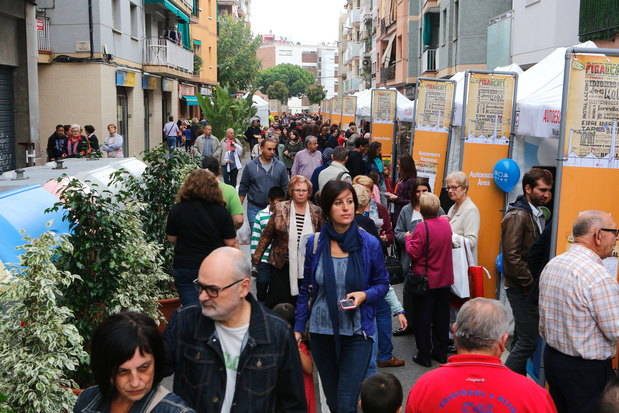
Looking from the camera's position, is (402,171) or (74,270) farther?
(402,171)

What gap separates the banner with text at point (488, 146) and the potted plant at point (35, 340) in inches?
242

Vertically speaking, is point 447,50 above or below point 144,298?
above

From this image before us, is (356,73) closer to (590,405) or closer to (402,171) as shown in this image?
(402,171)

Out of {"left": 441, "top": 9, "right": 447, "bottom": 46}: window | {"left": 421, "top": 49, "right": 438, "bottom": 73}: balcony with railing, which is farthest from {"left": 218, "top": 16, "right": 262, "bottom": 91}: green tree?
{"left": 441, "top": 9, "right": 447, "bottom": 46}: window

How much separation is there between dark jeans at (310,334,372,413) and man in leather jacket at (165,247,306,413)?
1731 mm

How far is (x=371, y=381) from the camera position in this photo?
3.88 metres

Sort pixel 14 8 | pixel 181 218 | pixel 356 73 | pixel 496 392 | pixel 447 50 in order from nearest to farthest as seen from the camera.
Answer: pixel 496 392, pixel 181 218, pixel 14 8, pixel 447 50, pixel 356 73

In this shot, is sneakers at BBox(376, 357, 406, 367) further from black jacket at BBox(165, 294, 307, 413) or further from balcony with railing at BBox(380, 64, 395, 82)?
balcony with railing at BBox(380, 64, 395, 82)

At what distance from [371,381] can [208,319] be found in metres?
0.95

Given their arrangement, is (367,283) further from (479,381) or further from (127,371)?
(127,371)

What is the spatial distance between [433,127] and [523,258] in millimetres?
6193

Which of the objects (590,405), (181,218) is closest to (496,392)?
(590,405)

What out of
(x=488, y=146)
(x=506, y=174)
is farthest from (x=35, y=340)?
(x=488, y=146)

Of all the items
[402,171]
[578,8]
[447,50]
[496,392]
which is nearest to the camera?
[496,392]
